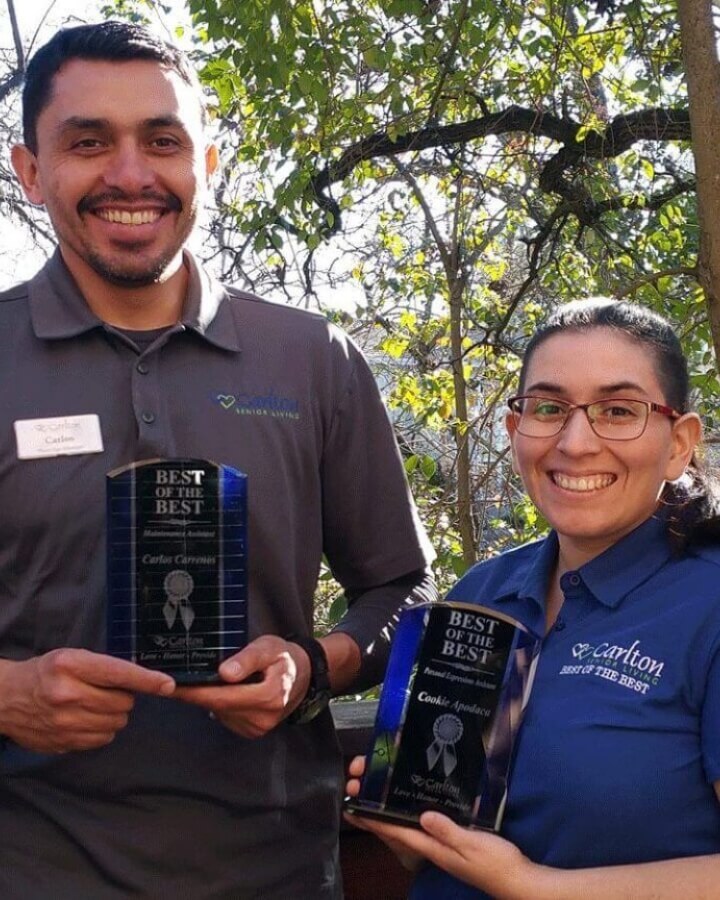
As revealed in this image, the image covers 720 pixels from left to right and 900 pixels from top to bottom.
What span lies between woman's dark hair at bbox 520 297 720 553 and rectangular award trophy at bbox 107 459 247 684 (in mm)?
556

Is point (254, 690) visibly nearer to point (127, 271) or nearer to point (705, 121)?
point (127, 271)

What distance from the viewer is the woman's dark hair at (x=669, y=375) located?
1882 mm

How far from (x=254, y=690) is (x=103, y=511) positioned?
0.38m

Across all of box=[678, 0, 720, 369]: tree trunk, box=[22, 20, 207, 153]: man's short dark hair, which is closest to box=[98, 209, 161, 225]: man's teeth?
box=[22, 20, 207, 153]: man's short dark hair

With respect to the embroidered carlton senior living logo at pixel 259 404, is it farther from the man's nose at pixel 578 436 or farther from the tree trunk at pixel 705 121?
the tree trunk at pixel 705 121

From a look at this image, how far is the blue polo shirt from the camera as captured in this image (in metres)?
1.64

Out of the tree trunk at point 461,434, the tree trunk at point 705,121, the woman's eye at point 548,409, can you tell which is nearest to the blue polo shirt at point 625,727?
the woman's eye at point 548,409

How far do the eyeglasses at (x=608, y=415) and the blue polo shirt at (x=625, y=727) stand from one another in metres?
0.19

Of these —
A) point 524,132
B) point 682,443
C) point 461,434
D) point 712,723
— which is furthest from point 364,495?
point 524,132

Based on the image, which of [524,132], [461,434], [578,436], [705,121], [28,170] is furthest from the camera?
[524,132]

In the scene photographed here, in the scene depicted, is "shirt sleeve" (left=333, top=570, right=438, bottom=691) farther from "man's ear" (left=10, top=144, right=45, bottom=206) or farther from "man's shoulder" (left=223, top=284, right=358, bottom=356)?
"man's ear" (left=10, top=144, right=45, bottom=206)

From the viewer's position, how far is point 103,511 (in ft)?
6.34

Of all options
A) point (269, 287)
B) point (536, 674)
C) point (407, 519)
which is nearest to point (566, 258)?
point (269, 287)

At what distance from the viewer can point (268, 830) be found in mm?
1981
